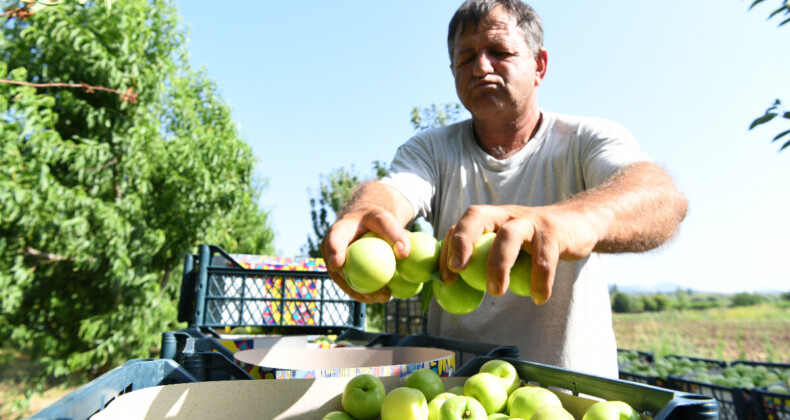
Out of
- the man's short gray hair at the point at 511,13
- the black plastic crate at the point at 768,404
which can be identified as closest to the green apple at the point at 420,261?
the man's short gray hair at the point at 511,13

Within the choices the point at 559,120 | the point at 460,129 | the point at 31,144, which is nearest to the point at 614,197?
the point at 559,120

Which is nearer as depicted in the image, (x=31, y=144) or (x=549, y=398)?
(x=549, y=398)

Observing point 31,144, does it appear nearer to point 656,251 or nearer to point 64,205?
point 64,205

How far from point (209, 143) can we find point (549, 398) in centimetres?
696

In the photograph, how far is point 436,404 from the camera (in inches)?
44.2

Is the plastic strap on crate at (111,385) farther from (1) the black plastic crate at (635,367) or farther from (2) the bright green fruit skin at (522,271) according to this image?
(1) the black plastic crate at (635,367)

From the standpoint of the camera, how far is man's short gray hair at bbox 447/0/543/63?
2041 millimetres

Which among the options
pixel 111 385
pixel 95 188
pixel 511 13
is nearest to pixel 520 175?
pixel 511 13

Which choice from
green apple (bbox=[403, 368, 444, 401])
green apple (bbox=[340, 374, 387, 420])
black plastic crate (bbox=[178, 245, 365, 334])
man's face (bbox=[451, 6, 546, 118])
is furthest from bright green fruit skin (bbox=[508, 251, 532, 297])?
black plastic crate (bbox=[178, 245, 365, 334])

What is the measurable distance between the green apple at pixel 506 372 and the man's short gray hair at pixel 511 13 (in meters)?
1.48

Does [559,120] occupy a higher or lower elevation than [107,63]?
lower

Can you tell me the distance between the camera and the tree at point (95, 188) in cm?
587

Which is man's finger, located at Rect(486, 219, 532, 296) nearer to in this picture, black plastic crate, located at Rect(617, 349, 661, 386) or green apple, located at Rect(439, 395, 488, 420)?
green apple, located at Rect(439, 395, 488, 420)

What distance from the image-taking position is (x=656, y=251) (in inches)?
58.9
